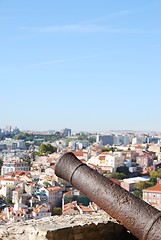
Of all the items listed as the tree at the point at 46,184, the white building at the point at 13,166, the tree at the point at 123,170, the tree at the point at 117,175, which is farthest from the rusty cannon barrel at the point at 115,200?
the white building at the point at 13,166

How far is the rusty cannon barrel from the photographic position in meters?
2.70

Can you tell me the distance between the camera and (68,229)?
128 inches

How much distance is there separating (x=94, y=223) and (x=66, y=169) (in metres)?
0.53

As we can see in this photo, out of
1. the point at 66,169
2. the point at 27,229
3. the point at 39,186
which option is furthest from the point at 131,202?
the point at 39,186

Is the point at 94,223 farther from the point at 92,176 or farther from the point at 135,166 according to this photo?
the point at 135,166

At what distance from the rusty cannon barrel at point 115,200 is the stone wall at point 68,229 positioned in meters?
0.32

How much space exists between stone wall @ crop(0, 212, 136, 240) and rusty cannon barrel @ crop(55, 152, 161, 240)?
1.04 ft

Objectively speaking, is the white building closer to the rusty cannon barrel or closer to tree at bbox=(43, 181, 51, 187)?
tree at bbox=(43, 181, 51, 187)

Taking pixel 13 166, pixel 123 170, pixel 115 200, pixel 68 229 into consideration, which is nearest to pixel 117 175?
pixel 123 170

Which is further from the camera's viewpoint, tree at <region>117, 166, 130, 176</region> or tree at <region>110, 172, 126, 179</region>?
tree at <region>117, 166, 130, 176</region>

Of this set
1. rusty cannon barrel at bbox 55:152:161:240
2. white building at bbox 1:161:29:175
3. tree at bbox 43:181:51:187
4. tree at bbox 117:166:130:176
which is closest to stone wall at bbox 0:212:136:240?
rusty cannon barrel at bbox 55:152:161:240

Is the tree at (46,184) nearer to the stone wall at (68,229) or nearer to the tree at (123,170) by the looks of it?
the tree at (123,170)

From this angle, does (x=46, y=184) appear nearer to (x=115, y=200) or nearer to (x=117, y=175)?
(x=117, y=175)

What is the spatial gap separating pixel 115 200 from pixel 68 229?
47cm
